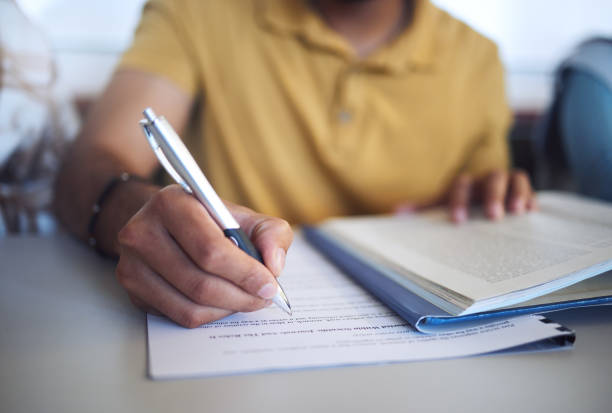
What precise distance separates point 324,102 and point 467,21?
1.20ft

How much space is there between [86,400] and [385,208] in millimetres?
621

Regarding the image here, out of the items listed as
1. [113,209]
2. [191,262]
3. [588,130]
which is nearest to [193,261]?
[191,262]

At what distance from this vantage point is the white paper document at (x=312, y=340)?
0.24 meters

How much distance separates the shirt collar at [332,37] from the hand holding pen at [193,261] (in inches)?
20.2

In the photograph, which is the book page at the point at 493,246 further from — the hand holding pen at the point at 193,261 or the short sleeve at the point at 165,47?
the short sleeve at the point at 165,47

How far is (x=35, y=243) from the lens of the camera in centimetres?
48

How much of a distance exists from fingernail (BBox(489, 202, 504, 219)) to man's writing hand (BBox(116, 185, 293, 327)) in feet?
1.17

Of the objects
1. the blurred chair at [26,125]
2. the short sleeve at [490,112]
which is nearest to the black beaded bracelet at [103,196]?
the blurred chair at [26,125]

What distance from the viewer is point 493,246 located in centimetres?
40

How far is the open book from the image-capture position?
0.28m

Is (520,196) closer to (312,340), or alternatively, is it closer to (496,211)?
(496,211)

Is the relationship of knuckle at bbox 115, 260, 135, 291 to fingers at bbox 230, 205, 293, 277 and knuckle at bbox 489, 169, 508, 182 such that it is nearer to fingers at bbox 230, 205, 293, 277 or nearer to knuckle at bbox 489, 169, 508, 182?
fingers at bbox 230, 205, 293, 277

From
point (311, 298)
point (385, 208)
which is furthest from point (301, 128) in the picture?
point (311, 298)

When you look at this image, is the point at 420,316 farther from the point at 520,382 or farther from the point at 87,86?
the point at 87,86
